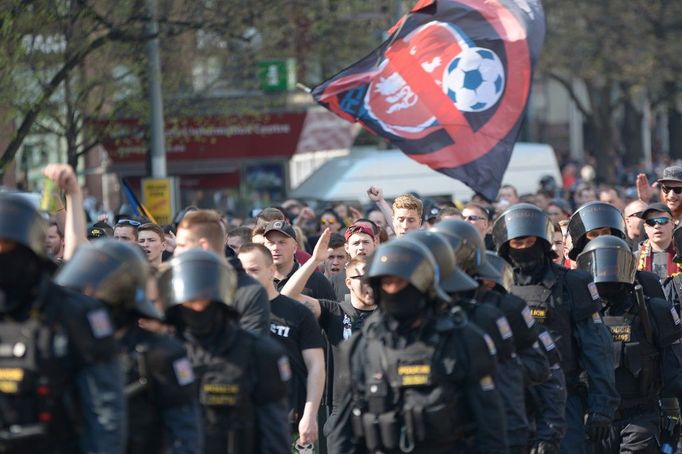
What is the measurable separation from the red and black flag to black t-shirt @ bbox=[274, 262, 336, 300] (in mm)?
3348

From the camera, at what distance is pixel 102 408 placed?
5.50m

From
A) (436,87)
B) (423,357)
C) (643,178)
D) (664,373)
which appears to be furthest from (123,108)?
(423,357)

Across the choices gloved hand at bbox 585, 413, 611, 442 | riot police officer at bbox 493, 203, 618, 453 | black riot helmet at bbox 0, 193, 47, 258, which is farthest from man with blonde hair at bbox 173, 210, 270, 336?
gloved hand at bbox 585, 413, 611, 442

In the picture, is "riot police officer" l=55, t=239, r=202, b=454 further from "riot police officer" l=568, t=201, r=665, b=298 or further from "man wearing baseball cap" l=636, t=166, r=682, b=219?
"man wearing baseball cap" l=636, t=166, r=682, b=219

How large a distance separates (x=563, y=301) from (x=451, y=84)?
4.90 meters

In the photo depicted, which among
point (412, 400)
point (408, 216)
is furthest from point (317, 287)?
point (412, 400)

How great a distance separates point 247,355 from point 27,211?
1.28m

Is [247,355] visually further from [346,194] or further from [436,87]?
[346,194]

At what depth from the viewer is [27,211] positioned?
564cm

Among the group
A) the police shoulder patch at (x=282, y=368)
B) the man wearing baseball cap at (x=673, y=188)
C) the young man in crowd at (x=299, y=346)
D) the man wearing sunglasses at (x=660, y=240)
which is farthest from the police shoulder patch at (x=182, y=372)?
the man wearing baseball cap at (x=673, y=188)

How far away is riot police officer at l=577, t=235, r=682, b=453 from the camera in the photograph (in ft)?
30.6

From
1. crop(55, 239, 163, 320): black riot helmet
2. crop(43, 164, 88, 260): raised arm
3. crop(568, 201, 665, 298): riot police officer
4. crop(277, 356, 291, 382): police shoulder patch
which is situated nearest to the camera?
crop(55, 239, 163, 320): black riot helmet

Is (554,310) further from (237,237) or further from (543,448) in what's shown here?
(237,237)

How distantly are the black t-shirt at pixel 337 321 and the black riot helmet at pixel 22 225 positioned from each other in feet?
12.2
